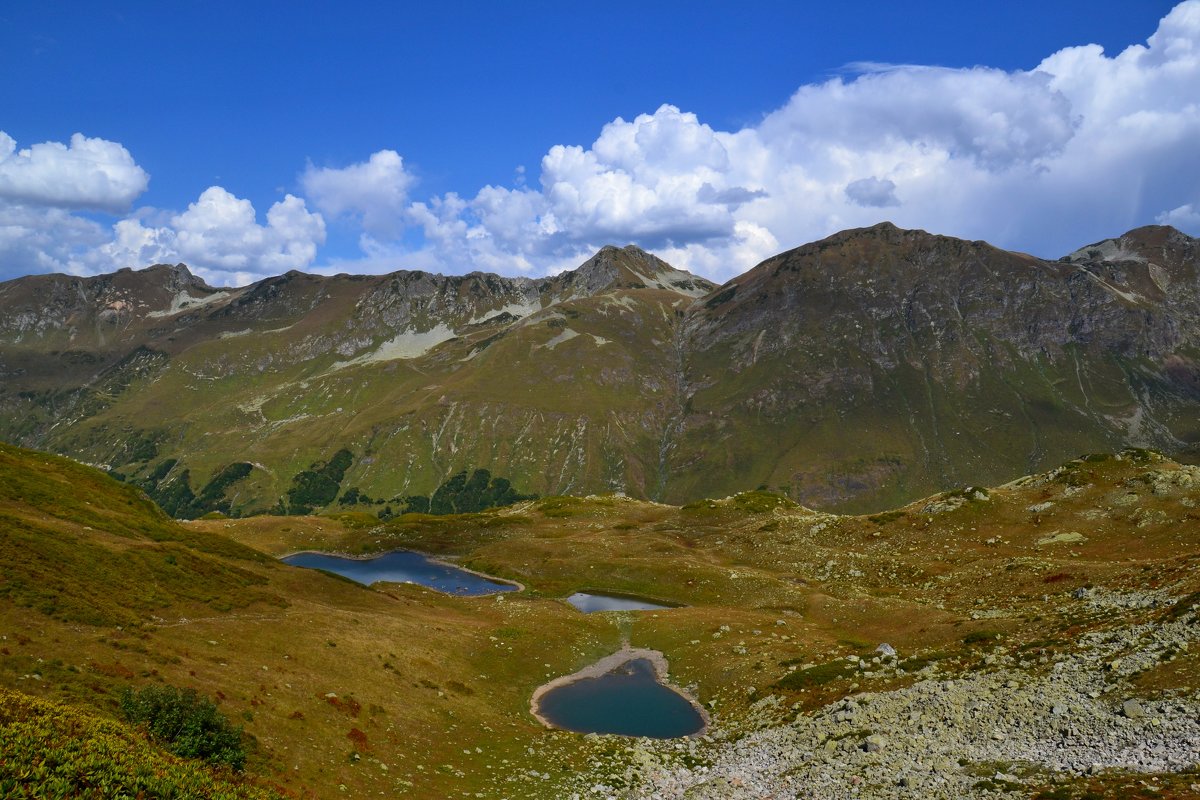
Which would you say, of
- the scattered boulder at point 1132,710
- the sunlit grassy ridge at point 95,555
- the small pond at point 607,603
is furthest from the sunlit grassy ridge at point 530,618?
the scattered boulder at point 1132,710

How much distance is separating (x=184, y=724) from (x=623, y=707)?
134ft

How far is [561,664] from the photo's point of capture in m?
73.8

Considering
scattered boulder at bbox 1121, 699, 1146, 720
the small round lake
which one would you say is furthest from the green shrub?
the small round lake

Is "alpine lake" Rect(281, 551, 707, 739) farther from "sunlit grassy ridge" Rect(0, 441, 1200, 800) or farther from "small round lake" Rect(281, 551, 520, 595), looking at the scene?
"small round lake" Rect(281, 551, 520, 595)

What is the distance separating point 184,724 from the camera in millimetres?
31547

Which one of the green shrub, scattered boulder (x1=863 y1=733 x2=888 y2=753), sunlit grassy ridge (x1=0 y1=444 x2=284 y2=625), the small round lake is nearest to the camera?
A: the green shrub

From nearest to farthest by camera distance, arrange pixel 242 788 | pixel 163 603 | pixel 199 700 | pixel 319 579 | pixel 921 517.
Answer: pixel 242 788 < pixel 199 700 < pixel 163 603 < pixel 319 579 < pixel 921 517

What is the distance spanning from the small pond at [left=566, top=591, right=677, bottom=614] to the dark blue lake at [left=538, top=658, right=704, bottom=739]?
32581mm

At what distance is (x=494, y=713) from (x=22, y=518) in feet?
139

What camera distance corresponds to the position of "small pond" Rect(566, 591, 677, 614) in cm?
10612

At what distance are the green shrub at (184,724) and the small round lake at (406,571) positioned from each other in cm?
8360

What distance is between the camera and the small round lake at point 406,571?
122875mm

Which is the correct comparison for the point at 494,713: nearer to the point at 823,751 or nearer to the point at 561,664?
the point at 561,664

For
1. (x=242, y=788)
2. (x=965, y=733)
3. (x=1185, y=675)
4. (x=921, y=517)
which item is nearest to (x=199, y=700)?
(x=242, y=788)
